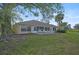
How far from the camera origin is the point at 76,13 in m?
2.83

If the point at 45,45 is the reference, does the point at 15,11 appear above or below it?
above

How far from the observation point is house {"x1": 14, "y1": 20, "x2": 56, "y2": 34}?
2.86 metres

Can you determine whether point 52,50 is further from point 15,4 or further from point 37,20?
point 15,4

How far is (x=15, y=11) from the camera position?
114 inches

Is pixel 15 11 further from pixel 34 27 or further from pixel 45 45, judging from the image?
pixel 45 45

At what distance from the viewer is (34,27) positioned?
2877 millimetres

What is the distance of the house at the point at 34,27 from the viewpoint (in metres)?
2.86

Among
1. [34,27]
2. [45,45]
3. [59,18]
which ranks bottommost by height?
[45,45]

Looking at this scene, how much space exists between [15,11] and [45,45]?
1.83ft

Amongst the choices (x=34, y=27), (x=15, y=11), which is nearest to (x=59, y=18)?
(x=34, y=27)

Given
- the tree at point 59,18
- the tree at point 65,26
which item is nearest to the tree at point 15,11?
the tree at point 59,18

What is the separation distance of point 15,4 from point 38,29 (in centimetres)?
42
